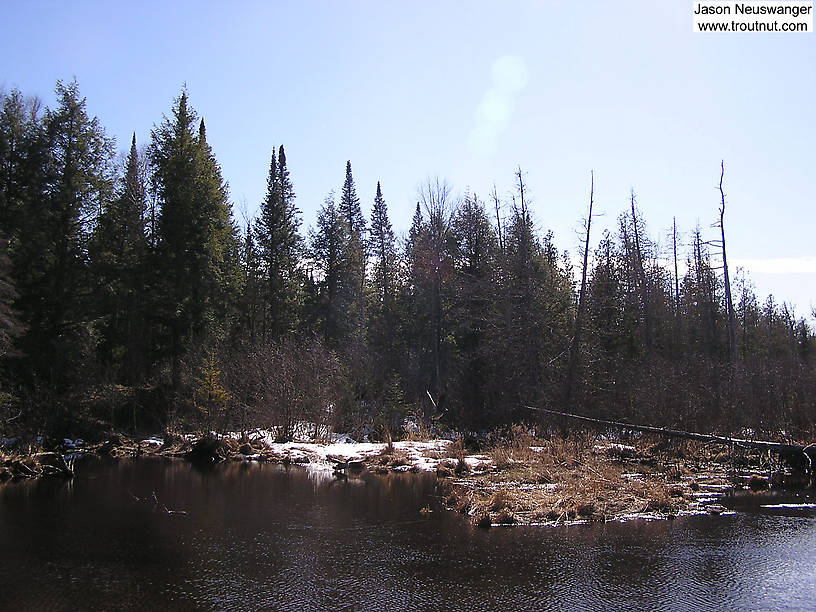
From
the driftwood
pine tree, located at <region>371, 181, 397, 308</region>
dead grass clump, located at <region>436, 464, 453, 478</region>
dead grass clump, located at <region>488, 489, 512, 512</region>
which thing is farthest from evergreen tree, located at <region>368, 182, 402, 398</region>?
dead grass clump, located at <region>488, 489, 512, 512</region>

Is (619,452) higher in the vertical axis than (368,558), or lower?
higher

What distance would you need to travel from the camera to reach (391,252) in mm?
51031

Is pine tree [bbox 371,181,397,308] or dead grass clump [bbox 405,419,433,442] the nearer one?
dead grass clump [bbox 405,419,433,442]

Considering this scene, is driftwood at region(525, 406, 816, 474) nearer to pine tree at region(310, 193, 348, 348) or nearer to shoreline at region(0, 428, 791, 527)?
shoreline at region(0, 428, 791, 527)

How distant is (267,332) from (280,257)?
6526 millimetres

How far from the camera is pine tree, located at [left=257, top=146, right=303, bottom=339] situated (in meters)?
41.0

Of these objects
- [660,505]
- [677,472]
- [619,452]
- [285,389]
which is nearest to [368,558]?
[660,505]

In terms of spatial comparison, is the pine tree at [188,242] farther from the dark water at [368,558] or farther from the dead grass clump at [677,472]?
the dead grass clump at [677,472]

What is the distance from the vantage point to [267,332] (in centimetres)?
3878

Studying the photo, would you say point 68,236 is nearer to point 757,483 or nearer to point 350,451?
point 350,451

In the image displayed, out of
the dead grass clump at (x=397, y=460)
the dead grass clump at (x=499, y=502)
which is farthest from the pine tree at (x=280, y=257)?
the dead grass clump at (x=499, y=502)

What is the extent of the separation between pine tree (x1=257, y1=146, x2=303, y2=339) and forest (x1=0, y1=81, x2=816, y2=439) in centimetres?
25

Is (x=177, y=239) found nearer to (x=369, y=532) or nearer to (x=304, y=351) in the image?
(x=304, y=351)

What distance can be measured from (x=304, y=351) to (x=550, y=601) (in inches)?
845
